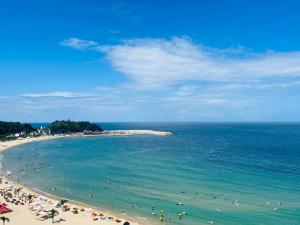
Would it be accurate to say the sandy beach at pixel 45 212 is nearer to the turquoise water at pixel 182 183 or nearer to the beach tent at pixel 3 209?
the beach tent at pixel 3 209

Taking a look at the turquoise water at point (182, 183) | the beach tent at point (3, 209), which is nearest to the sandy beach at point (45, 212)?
the beach tent at point (3, 209)

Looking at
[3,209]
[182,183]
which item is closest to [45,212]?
[3,209]

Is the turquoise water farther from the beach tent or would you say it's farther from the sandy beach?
the beach tent

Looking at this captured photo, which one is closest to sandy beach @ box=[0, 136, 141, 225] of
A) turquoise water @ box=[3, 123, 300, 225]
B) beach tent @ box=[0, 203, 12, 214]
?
beach tent @ box=[0, 203, 12, 214]

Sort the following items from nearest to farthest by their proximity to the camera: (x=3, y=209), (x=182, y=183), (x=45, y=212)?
(x=45, y=212) → (x=3, y=209) → (x=182, y=183)

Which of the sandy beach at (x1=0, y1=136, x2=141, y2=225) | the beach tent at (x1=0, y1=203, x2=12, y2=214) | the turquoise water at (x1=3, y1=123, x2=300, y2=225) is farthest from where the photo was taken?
the turquoise water at (x1=3, y1=123, x2=300, y2=225)

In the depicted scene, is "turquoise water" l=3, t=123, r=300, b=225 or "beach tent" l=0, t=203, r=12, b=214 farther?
"turquoise water" l=3, t=123, r=300, b=225

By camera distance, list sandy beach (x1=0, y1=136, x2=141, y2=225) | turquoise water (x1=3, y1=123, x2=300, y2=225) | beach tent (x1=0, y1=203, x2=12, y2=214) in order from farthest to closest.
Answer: turquoise water (x1=3, y1=123, x2=300, y2=225) < beach tent (x1=0, y1=203, x2=12, y2=214) < sandy beach (x1=0, y1=136, x2=141, y2=225)

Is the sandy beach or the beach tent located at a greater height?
the beach tent

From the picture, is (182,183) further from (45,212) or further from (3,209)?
(3,209)

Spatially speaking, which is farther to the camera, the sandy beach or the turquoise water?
the turquoise water

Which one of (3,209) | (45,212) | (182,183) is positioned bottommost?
(45,212)
